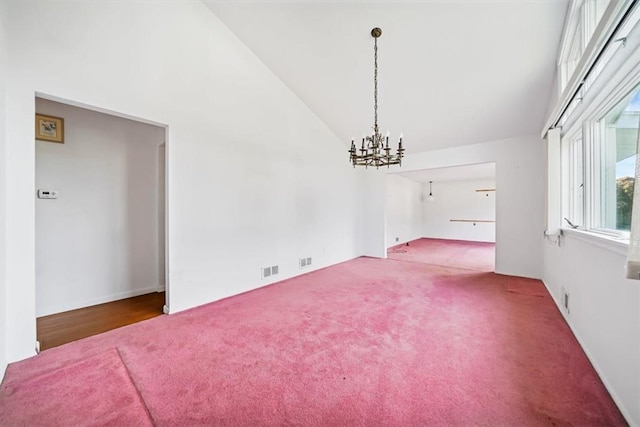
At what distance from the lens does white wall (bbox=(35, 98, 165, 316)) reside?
116 inches

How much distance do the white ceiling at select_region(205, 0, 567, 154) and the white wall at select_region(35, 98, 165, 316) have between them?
7.36 feet

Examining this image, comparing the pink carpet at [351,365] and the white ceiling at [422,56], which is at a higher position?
Answer: the white ceiling at [422,56]

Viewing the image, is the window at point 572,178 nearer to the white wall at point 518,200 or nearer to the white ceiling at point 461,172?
the white wall at point 518,200

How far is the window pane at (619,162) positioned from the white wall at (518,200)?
2.32 meters

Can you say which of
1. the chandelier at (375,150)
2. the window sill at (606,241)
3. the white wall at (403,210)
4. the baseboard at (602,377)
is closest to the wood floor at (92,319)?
the chandelier at (375,150)

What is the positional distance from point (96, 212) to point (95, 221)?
120 millimetres

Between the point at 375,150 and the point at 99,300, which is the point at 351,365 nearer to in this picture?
the point at 375,150

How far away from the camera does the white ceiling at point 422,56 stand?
281 cm

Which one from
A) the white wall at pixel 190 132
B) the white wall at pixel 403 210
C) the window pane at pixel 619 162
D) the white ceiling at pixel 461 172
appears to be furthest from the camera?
the white wall at pixel 403 210

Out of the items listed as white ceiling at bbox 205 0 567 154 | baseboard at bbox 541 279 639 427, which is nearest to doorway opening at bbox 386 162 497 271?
white ceiling at bbox 205 0 567 154

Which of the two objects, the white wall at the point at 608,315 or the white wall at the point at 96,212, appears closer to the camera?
the white wall at the point at 608,315

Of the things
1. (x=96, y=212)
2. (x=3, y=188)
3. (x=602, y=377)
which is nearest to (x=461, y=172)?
(x=602, y=377)

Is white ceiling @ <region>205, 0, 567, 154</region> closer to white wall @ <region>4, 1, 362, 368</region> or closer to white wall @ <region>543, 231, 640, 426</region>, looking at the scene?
white wall @ <region>4, 1, 362, 368</region>

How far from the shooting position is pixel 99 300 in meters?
3.29
